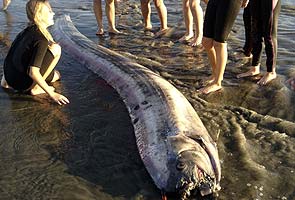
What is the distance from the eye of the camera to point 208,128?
191 inches

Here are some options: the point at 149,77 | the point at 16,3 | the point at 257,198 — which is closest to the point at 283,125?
the point at 257,198

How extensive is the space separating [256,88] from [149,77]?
5.26ft

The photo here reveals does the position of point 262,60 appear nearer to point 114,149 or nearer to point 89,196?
point 114,149

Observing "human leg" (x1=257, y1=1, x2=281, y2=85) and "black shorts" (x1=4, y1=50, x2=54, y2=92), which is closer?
"black shorts" (x1=4, y1=50, x2=54, y2=92)

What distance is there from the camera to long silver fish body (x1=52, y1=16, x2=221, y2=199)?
3662mm

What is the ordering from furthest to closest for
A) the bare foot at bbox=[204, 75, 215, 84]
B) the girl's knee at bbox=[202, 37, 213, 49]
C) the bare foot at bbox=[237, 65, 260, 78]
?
the bare foot at bbox=[237, 65, 260, 78], the bare foot at bbox=[204, 75, 215, 84], the girl's knee at bbox=[202, 37, 213, 49]

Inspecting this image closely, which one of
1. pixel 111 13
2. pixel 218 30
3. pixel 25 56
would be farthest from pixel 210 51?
pixel 111 13

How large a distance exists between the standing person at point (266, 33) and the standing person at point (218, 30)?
443mm

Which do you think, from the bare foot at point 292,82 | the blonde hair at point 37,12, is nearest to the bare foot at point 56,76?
the blonde hair at point 37,12

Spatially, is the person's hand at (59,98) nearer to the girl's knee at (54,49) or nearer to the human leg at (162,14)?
the girl's knee at (54,49)

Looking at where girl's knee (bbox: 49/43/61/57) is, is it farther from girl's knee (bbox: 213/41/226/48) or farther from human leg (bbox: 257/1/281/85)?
human leg (bbox: 257/1/281/85)

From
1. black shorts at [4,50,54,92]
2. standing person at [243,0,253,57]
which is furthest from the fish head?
standing person at [243,0,253,57]

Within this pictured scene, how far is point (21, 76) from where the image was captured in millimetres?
5590

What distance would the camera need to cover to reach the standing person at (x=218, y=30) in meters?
5.46
